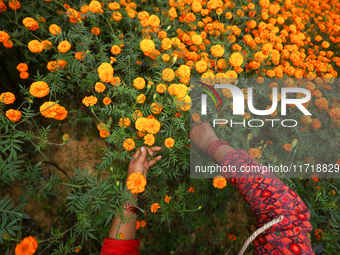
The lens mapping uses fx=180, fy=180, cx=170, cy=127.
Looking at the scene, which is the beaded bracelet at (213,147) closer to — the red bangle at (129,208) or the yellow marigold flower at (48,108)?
the red bangle at (129,208)

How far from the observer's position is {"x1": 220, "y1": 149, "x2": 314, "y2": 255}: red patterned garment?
1090 millimetres

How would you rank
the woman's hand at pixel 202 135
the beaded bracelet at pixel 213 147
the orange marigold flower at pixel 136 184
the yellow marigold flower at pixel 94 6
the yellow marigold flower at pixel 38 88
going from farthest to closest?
the woman's hand at pixel 202 135 < the beaded bracelet at pixel 213 147 < the yellow marigold flower at pixel 94 6 < the yellow marigold flower at pixel 38 88 < the orange marigold flower at pixel 136 184

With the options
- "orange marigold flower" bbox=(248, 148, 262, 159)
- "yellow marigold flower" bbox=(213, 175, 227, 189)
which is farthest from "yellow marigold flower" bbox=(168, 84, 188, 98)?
"orange marigold flower" bbox=(248, 148, 262, 159)

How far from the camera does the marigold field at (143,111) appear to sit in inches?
57.2

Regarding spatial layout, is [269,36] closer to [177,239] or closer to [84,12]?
[84,12]

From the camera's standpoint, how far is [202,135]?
1.79 meters

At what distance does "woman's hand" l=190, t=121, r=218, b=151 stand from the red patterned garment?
1.36 ft

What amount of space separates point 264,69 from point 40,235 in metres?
2.99

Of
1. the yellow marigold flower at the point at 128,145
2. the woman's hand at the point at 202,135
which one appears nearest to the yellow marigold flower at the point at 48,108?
the yellow marigold flower at the point at 128,145

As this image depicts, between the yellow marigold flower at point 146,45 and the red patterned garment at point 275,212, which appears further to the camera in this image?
the yellow marigold flower at point 146,45

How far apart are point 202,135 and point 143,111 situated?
636 mm

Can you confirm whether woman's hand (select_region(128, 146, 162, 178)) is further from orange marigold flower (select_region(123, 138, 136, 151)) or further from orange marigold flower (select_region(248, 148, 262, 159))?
orange marigold flower (select_region(248, 148, 262, 159))

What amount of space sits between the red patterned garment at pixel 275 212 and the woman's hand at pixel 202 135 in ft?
1.36

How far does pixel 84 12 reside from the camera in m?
1.62
